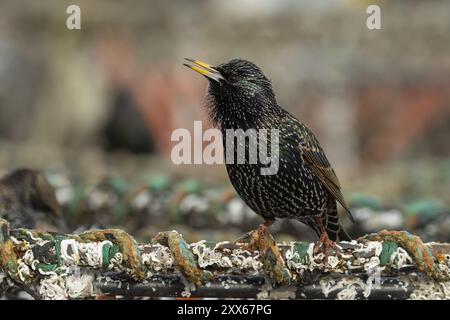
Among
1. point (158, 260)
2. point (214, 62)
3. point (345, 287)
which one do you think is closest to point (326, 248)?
point (345, 287)

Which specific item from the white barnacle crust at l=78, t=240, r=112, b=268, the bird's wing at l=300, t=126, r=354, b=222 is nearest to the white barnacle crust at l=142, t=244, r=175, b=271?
the white barnacle crust at l=78, t=240, r=112, b=268

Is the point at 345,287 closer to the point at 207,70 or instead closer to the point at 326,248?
the point at 326,248

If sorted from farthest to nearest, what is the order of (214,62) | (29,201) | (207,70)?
(214,62) < (29,201) < (207,70)

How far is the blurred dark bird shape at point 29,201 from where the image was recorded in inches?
118

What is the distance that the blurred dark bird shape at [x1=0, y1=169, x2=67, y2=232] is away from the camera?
2.99 meters

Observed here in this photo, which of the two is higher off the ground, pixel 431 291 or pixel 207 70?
pixel 207 70

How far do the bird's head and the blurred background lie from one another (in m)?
4.28

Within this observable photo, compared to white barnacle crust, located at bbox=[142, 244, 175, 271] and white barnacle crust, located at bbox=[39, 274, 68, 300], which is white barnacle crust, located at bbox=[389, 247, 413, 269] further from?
white barnacle crust, located at bbox=[39, 274, 68, 300]

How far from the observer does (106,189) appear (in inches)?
153

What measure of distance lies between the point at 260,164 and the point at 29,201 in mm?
866

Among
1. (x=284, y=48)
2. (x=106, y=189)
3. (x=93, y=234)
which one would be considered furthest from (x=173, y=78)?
(x=93, y=234)

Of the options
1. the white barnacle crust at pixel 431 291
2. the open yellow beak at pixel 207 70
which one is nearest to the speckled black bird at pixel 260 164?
the open yellow beak at pixel 207 70

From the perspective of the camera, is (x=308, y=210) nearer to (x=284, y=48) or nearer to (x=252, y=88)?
(x=252, y=88)

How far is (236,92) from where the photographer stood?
2.68 metres
